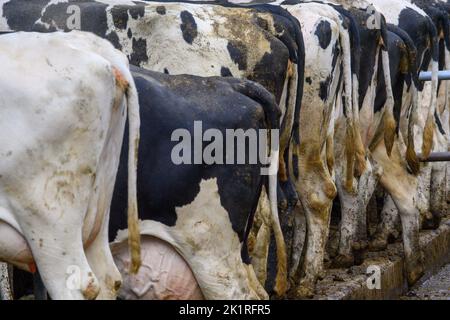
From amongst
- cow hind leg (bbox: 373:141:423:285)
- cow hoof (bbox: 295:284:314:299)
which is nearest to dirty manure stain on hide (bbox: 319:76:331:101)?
cow hoof (bbox: 295:284:314:299)

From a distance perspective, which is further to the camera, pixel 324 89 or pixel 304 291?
pixel 324 89

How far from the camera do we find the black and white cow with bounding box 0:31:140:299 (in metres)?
6.70

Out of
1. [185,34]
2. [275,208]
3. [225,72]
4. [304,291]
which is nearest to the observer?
[275,208]

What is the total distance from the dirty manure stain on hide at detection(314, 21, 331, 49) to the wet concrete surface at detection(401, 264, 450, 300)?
7.20 feet

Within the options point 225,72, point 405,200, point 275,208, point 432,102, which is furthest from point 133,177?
point 432,102

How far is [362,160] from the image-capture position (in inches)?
420

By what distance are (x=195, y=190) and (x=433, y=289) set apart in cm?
484

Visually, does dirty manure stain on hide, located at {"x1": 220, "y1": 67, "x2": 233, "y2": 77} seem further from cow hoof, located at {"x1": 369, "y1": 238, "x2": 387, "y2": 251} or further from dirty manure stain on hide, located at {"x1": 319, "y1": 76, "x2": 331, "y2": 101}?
cow hoof, located at {"x1": 369, "y1": 238, "x2": 387, "y2": 251}

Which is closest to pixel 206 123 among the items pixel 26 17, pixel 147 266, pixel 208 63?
pixel 147 266

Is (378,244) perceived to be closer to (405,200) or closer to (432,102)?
(405,200)

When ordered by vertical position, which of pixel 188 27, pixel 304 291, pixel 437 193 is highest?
pixel 188 27

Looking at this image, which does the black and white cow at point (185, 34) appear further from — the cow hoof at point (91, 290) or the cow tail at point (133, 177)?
the cow hoof at point (91, 290)

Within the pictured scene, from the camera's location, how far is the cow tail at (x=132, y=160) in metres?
7.02

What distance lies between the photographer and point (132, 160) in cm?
708
